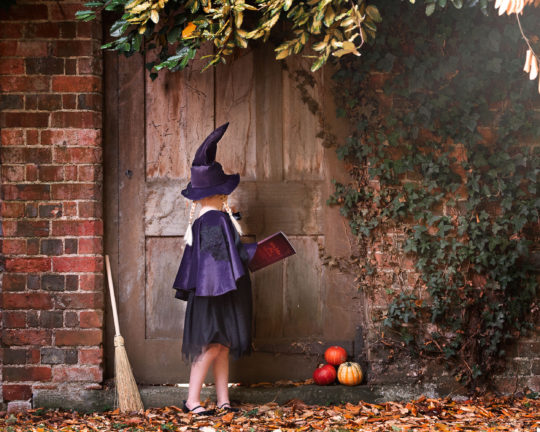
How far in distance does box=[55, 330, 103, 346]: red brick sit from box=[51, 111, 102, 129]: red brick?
1301 mm

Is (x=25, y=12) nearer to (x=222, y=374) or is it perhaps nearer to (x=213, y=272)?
(x=213, y=272)

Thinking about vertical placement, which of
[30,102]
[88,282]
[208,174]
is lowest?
[88,282]

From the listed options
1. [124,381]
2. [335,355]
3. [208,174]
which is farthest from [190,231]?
[335,355]

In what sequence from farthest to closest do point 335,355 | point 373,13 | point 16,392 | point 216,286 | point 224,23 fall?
point 335,355, point 16,392, point 216,286, point 224,23, point 373,13

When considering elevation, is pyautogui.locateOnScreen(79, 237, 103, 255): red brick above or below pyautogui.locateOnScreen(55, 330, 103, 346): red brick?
above

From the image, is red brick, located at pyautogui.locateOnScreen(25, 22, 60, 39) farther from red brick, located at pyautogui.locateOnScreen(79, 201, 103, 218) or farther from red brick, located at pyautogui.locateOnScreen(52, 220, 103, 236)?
red brick, located at pyautogui.locateOnScreen(52, 220, 103, 236)

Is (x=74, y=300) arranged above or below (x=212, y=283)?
below

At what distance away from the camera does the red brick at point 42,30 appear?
3.96 m

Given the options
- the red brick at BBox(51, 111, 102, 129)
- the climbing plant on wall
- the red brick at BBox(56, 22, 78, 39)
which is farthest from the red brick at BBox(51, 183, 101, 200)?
the climbing plant on wall

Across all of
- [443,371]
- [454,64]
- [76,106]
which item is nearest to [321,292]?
[443,371]

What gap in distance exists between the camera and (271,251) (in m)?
3.74

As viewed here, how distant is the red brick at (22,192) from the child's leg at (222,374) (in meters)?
1.51

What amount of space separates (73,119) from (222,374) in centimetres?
186

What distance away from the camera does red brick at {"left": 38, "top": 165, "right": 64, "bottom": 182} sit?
156 inches
